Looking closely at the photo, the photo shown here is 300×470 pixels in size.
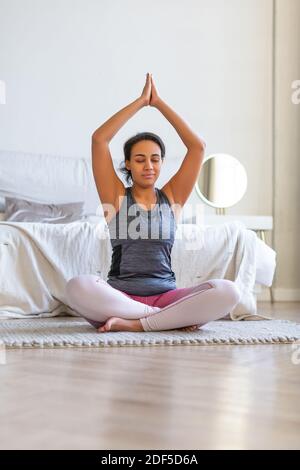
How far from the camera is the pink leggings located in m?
2.11

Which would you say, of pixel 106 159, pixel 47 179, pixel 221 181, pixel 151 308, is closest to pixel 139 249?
pixel 151 308

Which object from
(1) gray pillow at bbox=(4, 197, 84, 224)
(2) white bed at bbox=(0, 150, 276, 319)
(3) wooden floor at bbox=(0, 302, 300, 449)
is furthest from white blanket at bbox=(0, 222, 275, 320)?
(3) wooden floor at bbox=(0, 302, 300, 449)

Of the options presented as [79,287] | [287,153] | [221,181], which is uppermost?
[287,153]

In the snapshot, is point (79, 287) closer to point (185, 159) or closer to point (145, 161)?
point (145, 161)

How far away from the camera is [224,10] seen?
4.63m

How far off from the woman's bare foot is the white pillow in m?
1.80

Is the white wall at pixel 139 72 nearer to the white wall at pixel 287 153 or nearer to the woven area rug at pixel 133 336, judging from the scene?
the white wall at pixel 287 153

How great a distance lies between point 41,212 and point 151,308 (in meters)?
1.64

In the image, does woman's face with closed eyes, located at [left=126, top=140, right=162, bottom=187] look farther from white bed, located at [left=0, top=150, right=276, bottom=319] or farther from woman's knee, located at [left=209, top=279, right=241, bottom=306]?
white bed, located at [left=0, top=150, right=276, bottom=319]

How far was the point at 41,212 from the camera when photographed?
3674 millimetres

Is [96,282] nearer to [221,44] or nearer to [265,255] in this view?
[265,255]

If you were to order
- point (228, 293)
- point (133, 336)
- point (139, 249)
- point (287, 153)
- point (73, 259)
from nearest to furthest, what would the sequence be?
point (133, 336)
point (228, 293)
point (139, 249)
point (73, 259)
point (287, 153)

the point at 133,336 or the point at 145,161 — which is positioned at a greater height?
the point at 145,161

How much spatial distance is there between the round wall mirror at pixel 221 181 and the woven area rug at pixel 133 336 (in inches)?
75.2
